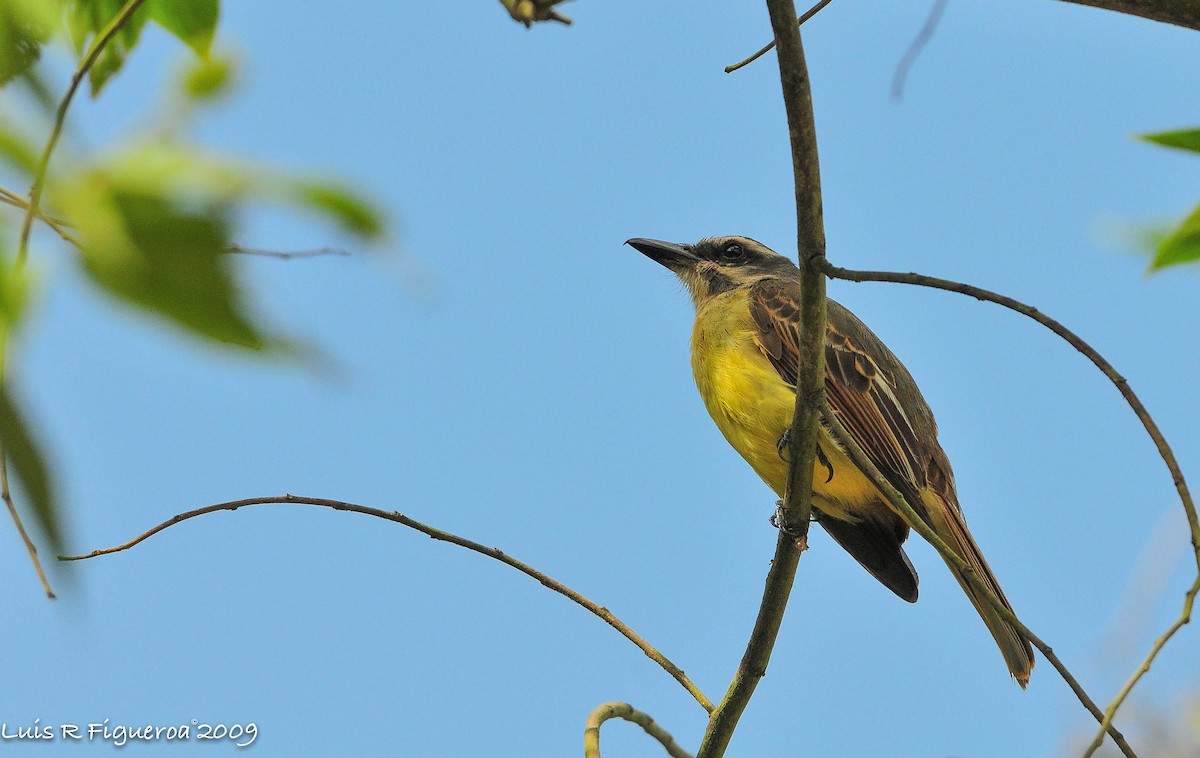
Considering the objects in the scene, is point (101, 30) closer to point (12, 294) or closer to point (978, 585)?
point (12, 294)

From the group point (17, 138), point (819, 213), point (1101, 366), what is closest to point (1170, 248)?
point (1101, 366)

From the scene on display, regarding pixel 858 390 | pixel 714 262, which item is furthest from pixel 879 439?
pixel 714 262

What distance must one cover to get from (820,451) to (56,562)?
3.80 m

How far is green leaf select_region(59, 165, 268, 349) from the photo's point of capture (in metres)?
1.00

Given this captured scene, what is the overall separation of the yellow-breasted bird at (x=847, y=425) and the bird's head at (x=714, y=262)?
504mm

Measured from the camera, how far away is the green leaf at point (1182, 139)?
1793mm

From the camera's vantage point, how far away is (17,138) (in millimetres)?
1195

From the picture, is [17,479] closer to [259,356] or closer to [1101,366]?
[259,356]

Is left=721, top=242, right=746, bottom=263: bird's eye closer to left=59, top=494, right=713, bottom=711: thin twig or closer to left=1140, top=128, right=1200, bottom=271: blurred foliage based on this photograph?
left=59, top=494, right=713, bottom=711: thin twig

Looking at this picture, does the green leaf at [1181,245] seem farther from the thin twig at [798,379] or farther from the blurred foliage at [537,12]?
the blurred foliage at [537,12]

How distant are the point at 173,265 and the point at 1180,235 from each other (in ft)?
5.00

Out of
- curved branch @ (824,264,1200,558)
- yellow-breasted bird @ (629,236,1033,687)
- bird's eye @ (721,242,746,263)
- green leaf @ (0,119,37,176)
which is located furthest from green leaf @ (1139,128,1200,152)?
bird's eye @ (721,242,746,263)

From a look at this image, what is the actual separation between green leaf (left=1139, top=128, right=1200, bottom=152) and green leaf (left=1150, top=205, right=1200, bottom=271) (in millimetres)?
94

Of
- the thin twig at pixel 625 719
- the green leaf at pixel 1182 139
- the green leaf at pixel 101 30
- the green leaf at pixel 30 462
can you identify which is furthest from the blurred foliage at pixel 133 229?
the thin twig at pixel 625 719
